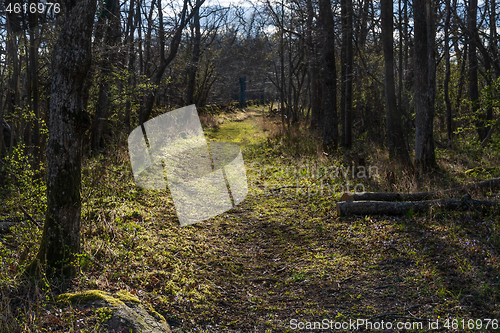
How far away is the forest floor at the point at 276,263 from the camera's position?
12.1 feet

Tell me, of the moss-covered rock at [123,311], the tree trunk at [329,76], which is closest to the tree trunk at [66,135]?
the moss-covered rock at [123,311]

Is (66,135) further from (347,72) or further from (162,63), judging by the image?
(347,72)

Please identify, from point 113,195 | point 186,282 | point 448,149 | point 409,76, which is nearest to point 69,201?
point 186,282

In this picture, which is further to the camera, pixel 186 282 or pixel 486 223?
pixel 486 223

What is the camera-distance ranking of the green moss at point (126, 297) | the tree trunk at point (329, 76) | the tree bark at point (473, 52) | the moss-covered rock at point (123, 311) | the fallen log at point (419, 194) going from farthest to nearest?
the tree trunk at point (329, 76)
the tree bark at point (473, 52)
the fallen log at point (419, 194)
the green moss at point (126, 297)
the moss-covered rock at point (123, 311)

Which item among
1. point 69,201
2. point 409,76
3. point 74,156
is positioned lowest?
point 69,201

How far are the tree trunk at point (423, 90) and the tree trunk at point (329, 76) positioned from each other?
3420 mm

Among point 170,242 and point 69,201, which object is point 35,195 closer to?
point 69,201

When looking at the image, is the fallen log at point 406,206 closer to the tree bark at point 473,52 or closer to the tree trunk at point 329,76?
the tree trunk at point 329,76

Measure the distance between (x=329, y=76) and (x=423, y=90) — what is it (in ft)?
12.8

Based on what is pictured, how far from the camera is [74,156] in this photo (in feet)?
12.6

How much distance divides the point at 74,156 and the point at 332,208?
5138 millimetres

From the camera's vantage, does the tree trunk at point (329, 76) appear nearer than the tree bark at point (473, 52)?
No

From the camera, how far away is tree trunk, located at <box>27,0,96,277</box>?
362 cm
